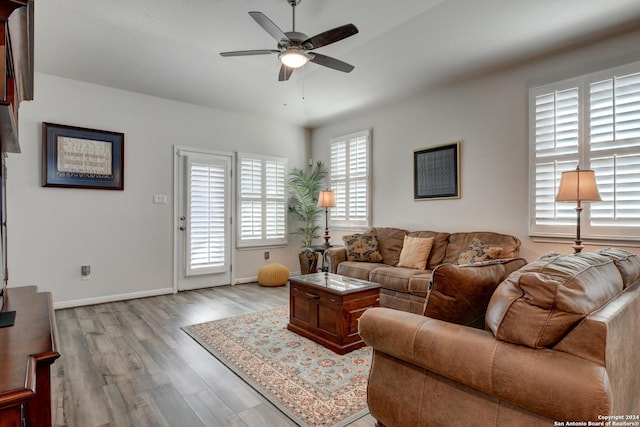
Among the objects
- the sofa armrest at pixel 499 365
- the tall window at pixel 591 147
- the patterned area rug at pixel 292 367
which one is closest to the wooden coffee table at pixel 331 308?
the patterned area rug at pixel 292 367

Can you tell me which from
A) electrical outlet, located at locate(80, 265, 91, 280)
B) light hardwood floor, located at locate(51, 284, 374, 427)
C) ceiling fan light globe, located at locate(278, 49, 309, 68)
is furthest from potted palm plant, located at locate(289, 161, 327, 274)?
ceiling fan light globe, located at locate(278, 49, 309, 68)

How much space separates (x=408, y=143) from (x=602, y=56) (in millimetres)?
2243

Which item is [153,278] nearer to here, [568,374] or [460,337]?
[460,337]

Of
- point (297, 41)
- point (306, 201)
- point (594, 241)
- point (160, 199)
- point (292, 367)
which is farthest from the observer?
point (306, 201)

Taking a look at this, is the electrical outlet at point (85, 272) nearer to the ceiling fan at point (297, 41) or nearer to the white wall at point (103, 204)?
the white wall at point (103, 204)

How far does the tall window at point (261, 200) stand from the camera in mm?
5664

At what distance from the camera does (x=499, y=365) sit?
123 cm

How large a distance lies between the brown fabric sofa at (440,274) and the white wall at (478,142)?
25 centimetres

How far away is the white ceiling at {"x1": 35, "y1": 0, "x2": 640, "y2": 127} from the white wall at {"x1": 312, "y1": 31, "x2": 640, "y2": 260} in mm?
219

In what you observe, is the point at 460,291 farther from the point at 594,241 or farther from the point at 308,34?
the point at 308,34

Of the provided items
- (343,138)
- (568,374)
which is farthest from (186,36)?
(568,374)

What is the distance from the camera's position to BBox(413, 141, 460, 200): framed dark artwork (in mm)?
4359

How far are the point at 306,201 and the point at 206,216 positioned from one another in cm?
177

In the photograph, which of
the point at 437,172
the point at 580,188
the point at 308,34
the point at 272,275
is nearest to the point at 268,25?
the point at 308,34
